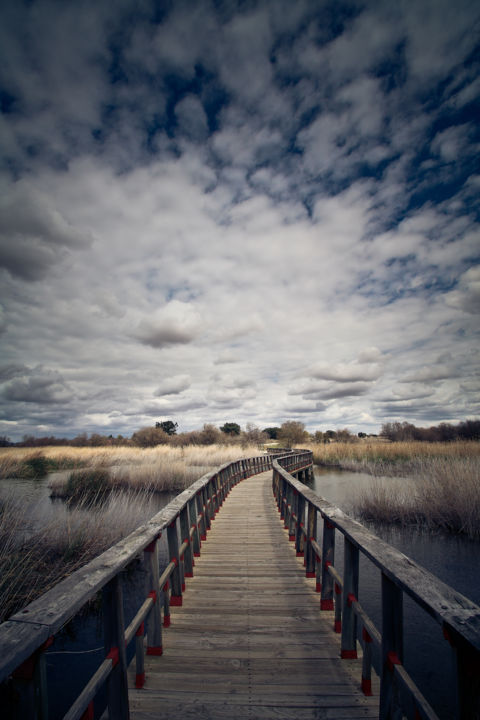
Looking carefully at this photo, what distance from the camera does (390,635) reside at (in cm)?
207

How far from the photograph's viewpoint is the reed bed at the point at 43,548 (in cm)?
547

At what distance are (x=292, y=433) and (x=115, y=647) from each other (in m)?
52.9

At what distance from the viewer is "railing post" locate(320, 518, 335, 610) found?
12.1 ft

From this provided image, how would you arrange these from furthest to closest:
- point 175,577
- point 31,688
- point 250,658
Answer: point 175,577 → point 250,658 → point 31,688

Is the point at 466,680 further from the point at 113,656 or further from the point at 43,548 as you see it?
the point at 43,548

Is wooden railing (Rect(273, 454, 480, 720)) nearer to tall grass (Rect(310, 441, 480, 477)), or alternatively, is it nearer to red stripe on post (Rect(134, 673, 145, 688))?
red stripe on post (Rect(134, 673, 145, 688))

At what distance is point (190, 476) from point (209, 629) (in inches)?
601

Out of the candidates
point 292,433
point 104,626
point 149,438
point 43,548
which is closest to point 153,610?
point 104,626

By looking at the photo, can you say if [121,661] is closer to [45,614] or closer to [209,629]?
[45,614]

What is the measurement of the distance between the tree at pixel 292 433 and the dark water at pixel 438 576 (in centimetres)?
4010

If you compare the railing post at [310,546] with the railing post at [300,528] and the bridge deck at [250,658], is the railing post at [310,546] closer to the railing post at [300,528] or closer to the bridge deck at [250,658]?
the bridge deck at [250,658]

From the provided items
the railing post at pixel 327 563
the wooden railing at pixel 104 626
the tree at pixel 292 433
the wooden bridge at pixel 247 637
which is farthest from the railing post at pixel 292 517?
the tree at pixel 292 433

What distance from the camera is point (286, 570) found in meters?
5.11

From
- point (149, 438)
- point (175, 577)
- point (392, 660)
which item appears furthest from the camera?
point (149, 438)
